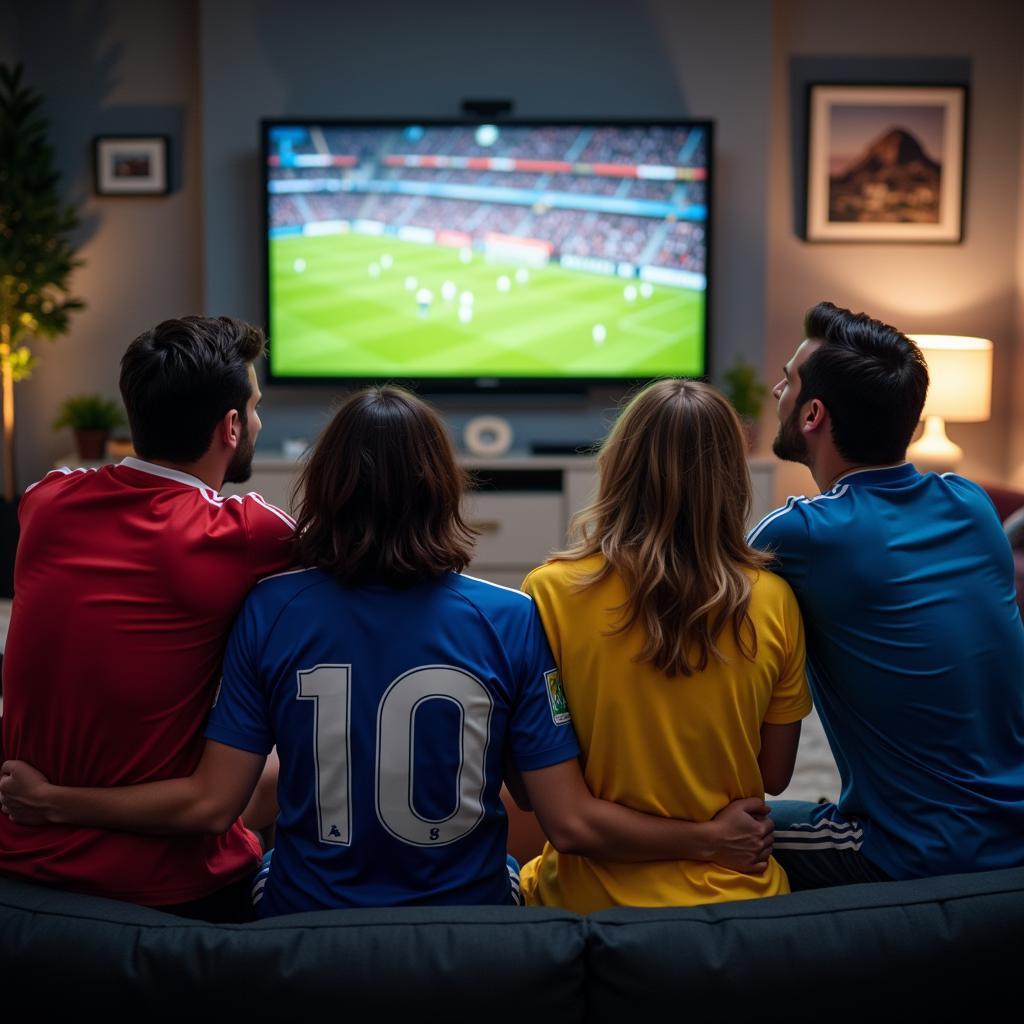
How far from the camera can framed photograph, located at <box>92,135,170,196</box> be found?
17.5 ft

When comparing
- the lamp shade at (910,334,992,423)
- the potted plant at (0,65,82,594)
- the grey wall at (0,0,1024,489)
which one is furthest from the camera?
the grey wall at (0,0,1024,489)

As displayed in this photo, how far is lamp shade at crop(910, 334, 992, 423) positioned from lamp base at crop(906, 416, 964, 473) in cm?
7

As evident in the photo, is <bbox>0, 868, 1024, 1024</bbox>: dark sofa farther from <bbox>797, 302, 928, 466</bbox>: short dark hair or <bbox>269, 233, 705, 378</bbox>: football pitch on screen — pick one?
<bbox>269, 233, 705, 378</bbox>: football pitch on screen

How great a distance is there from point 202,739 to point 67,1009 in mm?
376

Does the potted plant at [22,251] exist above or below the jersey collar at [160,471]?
above

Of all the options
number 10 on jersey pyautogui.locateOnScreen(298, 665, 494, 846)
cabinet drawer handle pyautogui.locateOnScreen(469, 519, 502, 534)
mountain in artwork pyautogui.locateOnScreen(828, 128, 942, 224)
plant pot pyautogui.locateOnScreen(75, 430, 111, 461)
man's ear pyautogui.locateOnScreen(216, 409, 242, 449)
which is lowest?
cabinet drawer handle pyautogui.locateOnScreen(469, 519, 502, 534)

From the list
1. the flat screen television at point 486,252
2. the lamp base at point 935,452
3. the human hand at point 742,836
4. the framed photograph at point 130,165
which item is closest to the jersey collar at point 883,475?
the human hand at point 742,836

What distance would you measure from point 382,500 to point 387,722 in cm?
26

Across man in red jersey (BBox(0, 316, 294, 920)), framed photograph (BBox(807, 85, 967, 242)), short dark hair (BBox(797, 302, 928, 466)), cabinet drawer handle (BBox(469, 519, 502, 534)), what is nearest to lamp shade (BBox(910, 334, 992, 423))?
framed photograph (BBox(807, 85, 967, 242))

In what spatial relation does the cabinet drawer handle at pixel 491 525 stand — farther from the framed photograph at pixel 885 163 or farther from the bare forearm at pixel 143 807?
the bare forearm at pixel 143 807

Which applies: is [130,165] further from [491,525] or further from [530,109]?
[491,525]

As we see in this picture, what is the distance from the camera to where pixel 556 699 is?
58.7 inches

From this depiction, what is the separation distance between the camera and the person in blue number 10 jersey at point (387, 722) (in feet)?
4.71

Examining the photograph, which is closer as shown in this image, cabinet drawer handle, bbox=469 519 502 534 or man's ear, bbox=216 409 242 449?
man's ear, bbox=216 409 242 449
